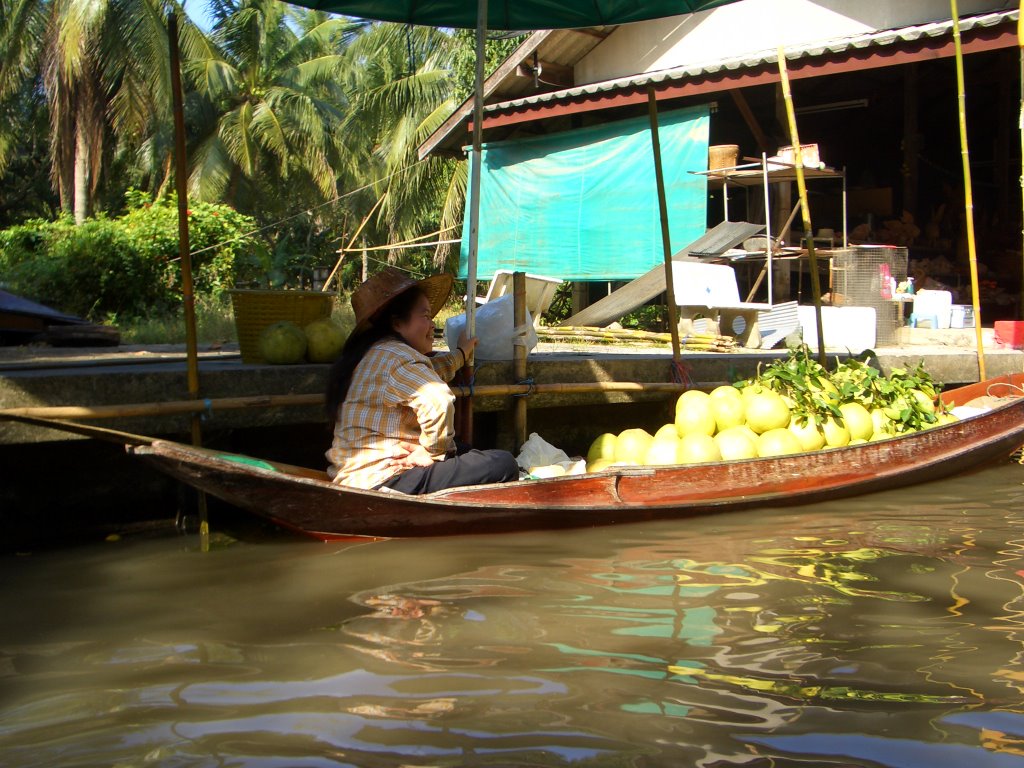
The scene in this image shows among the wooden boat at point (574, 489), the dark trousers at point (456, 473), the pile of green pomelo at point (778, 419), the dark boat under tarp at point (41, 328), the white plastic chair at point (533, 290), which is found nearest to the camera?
the wooden boat at point (574, 489)

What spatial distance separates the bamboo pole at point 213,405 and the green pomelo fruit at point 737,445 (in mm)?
837

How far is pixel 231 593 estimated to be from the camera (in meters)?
3.35

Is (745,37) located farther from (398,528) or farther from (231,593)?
(231,593)

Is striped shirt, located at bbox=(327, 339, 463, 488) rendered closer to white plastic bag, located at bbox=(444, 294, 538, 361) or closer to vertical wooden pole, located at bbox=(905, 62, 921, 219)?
white plastic bag, located at bbox=(444, 294, 538, 361)

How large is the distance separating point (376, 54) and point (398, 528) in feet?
67.3

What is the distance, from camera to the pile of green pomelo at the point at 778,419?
4.75 m

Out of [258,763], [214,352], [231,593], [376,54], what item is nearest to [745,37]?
[214,352]

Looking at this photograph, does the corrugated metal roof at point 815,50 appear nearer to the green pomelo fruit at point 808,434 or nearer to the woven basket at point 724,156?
the woven basket at point 724,156

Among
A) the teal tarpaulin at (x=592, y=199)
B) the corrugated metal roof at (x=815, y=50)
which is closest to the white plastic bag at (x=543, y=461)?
the corrugated metal roof at (x=815, y=50)

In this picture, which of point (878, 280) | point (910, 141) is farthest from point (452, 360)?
point (910, 141)

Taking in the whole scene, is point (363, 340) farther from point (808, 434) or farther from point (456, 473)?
point (808, 434)

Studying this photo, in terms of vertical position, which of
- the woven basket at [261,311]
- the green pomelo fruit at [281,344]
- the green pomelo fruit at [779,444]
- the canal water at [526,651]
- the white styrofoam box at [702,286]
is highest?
the white styrofoam box at [702,286]

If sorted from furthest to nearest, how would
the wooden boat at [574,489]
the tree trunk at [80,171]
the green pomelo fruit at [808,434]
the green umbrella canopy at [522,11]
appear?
the tree trunk at [80,171], the green umbrella canopy at [522,11], the green pomelo fruit at [808,434], the wooden boat at [574,489]

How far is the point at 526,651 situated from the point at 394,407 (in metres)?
1.46
